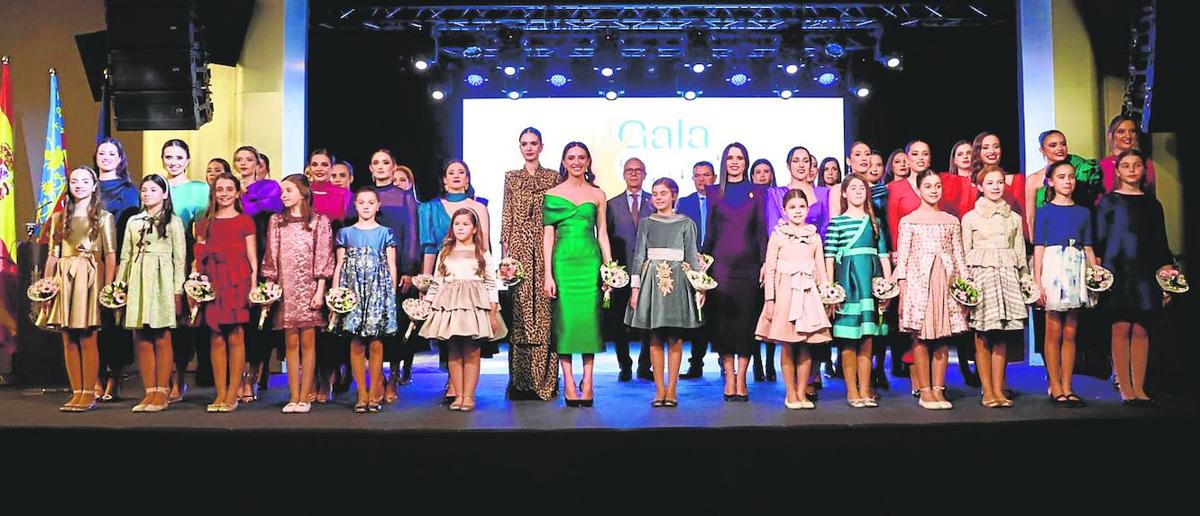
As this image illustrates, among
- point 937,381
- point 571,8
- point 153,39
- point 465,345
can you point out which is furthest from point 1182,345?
point 153,39

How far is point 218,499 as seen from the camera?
434cm

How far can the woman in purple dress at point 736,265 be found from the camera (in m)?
5.85

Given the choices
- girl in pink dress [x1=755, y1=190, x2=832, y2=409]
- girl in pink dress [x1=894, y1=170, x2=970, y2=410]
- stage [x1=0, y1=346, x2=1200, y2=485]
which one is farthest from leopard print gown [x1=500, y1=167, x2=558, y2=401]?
Answer: girl in pink dress [x1=894, y1=170, x2=970, y2=410]

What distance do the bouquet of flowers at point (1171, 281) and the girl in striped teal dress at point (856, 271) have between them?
66.3 inches

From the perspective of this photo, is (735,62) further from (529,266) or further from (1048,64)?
(529,266)

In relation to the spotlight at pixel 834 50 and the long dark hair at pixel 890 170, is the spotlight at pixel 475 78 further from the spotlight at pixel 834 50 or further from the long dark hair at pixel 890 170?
the long dark hair at pixel 890 170

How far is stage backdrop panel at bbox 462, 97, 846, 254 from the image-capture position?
1055 centimetres

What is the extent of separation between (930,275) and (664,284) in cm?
165

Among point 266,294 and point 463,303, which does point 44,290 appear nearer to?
point 266,294

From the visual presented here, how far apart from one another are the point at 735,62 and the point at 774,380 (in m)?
4.75

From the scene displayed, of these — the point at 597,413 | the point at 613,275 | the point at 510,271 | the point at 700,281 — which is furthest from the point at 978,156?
the point at 510,271

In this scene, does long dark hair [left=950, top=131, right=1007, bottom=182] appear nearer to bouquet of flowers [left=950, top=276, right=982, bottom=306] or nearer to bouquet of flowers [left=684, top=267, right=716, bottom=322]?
bouquet of flowers [left=950, top=276, right=982, bottom=306]

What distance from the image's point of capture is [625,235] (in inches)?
283

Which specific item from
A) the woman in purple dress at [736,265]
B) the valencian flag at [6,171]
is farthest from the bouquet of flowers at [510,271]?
the valencian flag at [6,171]
